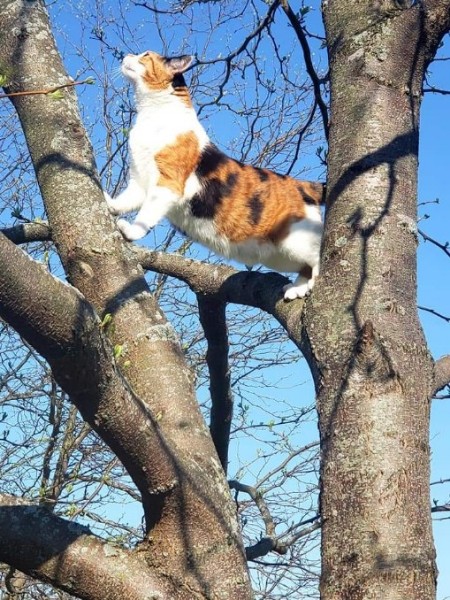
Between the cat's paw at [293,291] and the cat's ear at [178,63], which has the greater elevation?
the cat's ear at [178,63]

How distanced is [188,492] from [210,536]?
14cm

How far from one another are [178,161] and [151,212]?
448 millimetres

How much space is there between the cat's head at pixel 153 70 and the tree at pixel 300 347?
160 cm

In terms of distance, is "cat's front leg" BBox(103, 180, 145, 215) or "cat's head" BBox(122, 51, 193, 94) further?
"cat's head" BBox(122, 51, 193, 94)

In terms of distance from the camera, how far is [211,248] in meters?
3.94

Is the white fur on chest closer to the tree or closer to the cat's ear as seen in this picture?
the cat's ear

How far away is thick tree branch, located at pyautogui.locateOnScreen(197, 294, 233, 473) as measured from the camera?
3.22 m

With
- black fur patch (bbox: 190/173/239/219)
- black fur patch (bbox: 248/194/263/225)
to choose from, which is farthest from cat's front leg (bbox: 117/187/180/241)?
black fur patch (bbox: 248/194/263/225)

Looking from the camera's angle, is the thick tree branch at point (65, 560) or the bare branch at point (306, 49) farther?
the bare branch at point (306, 49)

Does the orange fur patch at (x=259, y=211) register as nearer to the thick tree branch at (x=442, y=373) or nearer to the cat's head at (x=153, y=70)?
the cat's head at (x=153, y=70)

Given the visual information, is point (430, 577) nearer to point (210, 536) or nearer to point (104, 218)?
point (210, 536)

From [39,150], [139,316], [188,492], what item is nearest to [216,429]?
[139,316]

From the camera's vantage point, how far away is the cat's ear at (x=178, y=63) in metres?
4.41

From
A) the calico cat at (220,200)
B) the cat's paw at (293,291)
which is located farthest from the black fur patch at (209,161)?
the cat's paw at (293,291)
